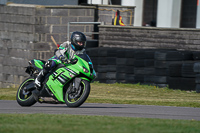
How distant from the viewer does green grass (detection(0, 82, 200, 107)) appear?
42.1 feet

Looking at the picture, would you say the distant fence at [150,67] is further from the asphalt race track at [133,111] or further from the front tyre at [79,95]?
Answer: the front tyre at [79,95]

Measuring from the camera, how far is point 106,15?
A: 2164 centimetres

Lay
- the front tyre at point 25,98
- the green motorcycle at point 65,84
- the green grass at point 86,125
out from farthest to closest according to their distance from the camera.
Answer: the front tyre at point 25,98 < the green motorcycle at point 65,84 < the green grass at point 86,125

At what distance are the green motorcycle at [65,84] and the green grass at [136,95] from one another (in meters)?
2.78

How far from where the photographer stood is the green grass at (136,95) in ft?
42.1

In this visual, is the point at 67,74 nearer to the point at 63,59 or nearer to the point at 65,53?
the point at 63,59

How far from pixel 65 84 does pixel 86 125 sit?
3.04 meters

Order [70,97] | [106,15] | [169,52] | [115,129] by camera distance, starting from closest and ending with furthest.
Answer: [115,129]
[70,97]
[169,52]
[106,15]

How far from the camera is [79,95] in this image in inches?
370

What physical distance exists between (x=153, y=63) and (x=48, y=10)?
17.2ft

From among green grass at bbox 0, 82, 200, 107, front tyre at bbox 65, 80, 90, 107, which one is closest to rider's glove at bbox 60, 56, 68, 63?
front tyre at bbox 65, 80, 90, 107

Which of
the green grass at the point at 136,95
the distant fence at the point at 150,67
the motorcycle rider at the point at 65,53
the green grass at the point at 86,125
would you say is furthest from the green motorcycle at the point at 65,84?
the distant fence at the point at 150,67

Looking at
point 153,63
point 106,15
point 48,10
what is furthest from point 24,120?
point 106,15

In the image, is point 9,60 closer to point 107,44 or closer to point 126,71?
point 107,44
